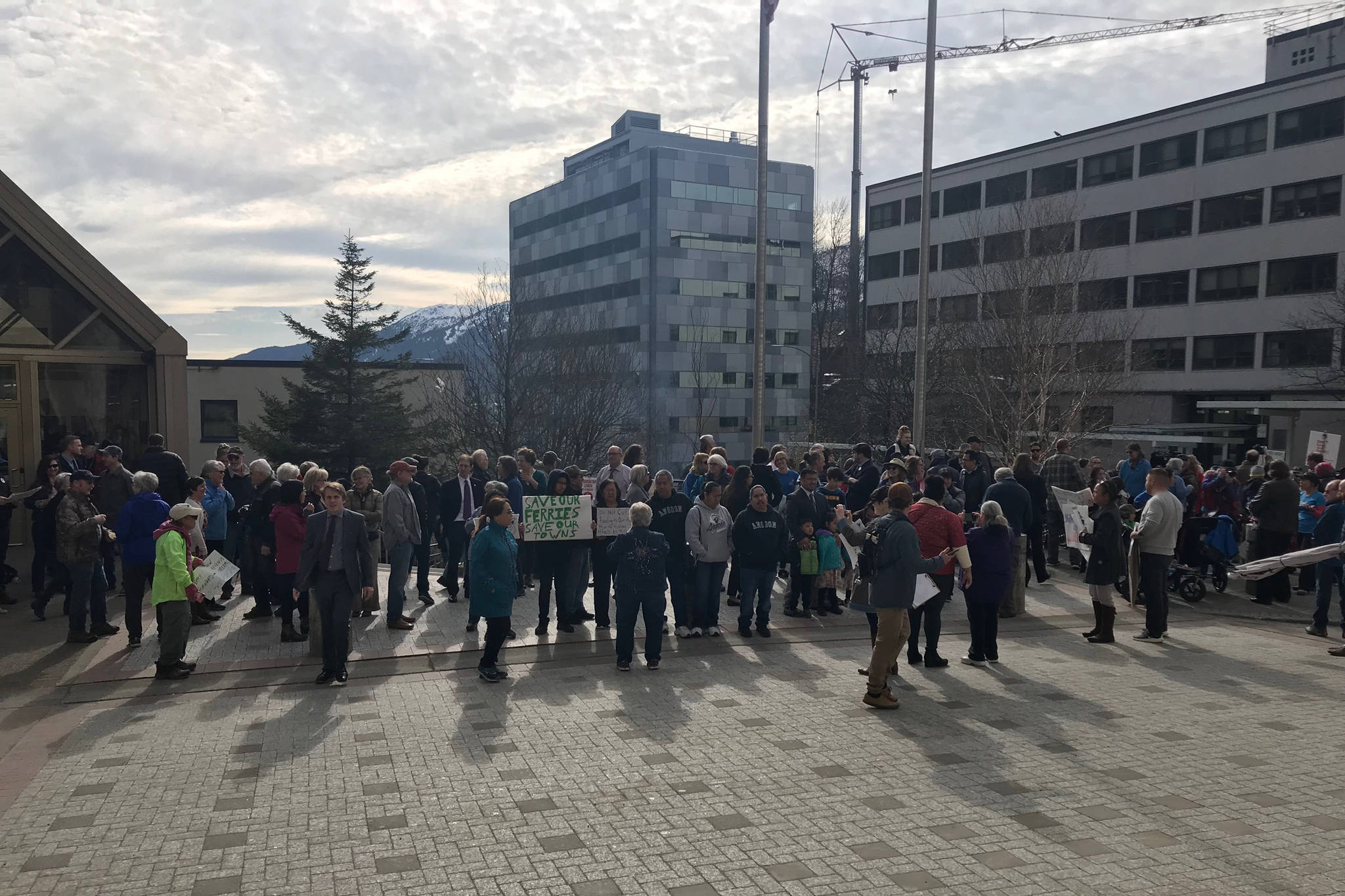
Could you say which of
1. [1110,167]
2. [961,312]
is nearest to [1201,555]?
[961,312]

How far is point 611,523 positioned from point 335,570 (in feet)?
11.4

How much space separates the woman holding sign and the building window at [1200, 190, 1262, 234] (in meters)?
43.6

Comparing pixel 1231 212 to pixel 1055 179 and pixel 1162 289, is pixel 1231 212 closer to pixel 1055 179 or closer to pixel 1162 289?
pixel 1162 289

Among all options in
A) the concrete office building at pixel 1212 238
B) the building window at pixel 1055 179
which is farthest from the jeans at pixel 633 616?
the building window at pixel 1055 179

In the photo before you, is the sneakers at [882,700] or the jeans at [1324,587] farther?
the jeans at [1324,587]

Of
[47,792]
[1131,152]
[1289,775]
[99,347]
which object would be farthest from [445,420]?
[1131,152]

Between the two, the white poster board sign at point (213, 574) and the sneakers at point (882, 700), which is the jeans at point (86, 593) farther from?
the sneakers at point (882, 700)

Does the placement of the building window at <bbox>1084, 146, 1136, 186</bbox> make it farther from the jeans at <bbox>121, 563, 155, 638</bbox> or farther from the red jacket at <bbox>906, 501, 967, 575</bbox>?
the jeans at <bbox>121, 563, 155, 638</bbox>

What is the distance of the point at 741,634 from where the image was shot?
11.7 meters

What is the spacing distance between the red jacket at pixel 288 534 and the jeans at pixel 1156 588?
392 inches

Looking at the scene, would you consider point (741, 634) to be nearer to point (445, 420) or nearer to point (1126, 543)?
point (1126, 543)

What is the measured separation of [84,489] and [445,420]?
71.5 feet

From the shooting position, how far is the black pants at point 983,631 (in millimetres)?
10586

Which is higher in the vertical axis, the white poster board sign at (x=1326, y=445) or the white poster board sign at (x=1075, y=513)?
the white poster board sign at (x=1326, y=445)
